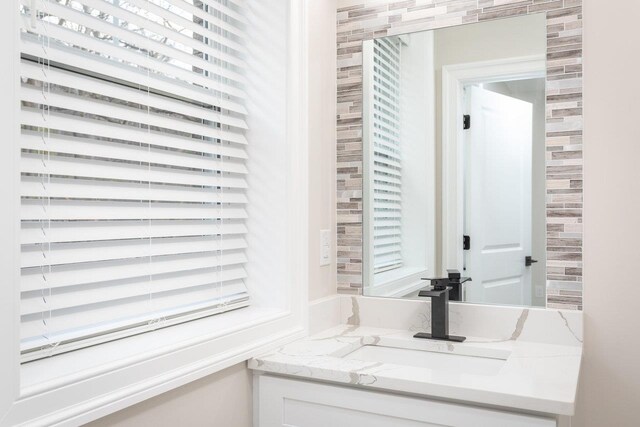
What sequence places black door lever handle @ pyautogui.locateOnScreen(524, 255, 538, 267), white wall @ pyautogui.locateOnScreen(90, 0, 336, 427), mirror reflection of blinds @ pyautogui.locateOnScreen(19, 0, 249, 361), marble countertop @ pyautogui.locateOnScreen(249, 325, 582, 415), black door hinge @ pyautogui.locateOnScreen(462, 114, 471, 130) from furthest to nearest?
black door hinge @ pyautogui.locateOnScreen(462, 114, 471, 130) < black door lever handle @ pyautogui.locateOnScreen(524, 255, 538, 267) < white wall @ pyautogui.locateOnScreen(90, 0, 336, 427) < marble countertop @ pyautogui.locateOnScreen(249, 325, 582, 415) < mirror reflection of blinds @ pyautogui.locateOnScreen(19, 0, 249, 361)

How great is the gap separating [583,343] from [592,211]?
15.2 inches

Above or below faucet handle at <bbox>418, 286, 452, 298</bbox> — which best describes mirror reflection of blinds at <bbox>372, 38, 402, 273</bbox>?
above

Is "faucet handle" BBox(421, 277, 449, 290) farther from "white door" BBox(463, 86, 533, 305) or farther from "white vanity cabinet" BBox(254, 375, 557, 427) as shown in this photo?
"white vanity cabinet" BBox(254, 375, 557, 427)

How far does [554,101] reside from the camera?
155 centimetres

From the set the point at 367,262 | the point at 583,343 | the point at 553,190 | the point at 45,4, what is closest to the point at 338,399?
the point at 367,262

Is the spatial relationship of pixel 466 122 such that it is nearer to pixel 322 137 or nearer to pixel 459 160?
pixel 459 160

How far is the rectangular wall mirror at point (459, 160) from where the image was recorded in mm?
1588

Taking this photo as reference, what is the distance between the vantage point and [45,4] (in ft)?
3.28

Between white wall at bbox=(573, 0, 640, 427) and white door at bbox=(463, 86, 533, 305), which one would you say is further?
white door at bbox=(463, 86, 533, 305)

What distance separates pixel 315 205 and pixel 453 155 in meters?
0.48

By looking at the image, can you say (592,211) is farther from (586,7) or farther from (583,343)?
(586,7)

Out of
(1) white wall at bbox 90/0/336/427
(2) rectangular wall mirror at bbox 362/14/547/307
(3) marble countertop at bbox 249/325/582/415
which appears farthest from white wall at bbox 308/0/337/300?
(3) marble countertop at bbox 249/325/582/415

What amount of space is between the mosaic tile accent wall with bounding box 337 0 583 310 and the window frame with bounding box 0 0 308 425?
300 mm

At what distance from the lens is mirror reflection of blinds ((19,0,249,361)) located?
39.3 inches
